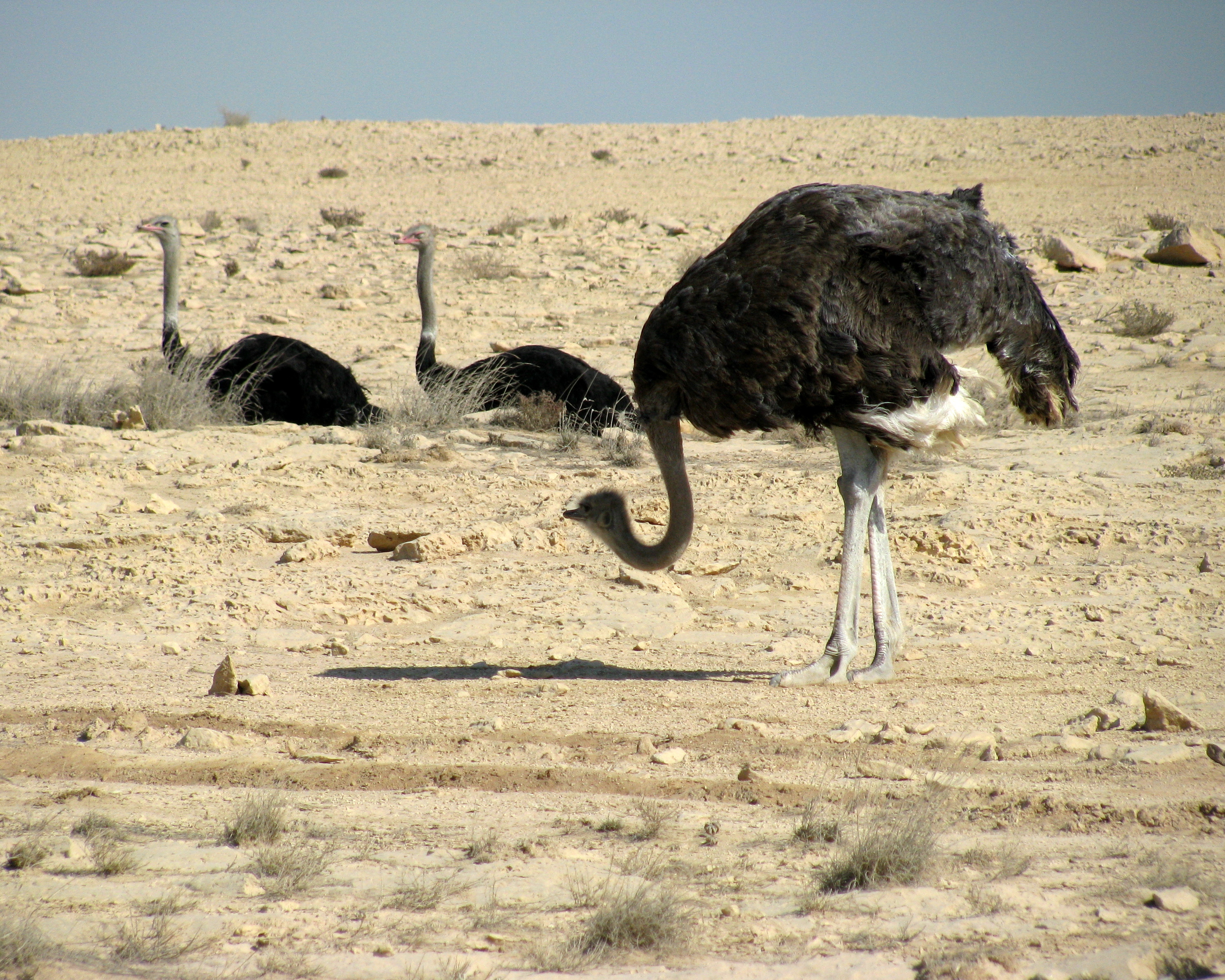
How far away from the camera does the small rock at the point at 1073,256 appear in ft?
49.3

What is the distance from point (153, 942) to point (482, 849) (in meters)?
0.84

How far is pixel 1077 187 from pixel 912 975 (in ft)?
73.1

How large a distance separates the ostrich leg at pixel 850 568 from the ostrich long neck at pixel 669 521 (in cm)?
62

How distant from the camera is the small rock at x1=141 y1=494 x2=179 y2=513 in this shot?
7.45 meters

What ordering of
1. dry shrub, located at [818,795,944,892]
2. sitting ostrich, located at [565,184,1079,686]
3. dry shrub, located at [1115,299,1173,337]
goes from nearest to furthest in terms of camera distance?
dry shrub, located at [818,795,944,892] → sitting ostrich, located at [565,184,1079,686] → dry shrub, located at [1115,299,1173,337]

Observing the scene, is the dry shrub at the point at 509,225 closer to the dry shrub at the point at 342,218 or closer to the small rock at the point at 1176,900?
the dry shrub at the point at 342,218

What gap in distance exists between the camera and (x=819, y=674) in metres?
4.85

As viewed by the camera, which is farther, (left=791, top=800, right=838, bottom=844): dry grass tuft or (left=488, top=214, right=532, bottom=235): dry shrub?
(left=488, top=214, right=532, bottom=235): dry shrub

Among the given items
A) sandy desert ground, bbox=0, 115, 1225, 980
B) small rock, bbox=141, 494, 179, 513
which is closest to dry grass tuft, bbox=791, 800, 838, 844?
sandy desert ground, bbox=0, 115, 1225, 980

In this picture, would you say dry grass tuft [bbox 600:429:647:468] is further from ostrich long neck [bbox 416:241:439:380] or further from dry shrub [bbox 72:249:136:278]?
dry shrub [bbox 72:249:136:278]

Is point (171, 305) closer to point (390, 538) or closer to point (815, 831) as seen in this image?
point (390, 538)

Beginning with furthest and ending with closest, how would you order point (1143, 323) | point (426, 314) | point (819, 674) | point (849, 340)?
point (1143, 323) → point (426, 314) → point (819, 674) → point (849, 340)

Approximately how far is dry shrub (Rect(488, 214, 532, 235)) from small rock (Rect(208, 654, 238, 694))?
14.8 m

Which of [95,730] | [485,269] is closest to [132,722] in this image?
[95,730]
